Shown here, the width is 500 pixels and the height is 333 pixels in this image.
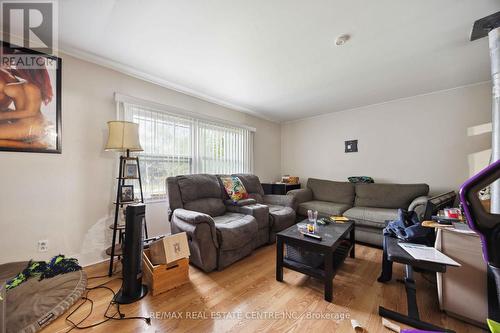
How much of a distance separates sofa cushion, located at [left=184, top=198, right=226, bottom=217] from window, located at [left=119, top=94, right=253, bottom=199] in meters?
0.55

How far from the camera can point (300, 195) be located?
3.57m

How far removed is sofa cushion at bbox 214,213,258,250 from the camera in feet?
6.74

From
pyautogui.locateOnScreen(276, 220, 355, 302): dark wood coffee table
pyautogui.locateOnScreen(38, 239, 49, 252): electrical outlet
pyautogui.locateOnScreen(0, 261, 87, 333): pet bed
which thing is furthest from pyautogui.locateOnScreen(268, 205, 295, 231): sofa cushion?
pyautogui.locateOnScreen(38, 239, 49, 252): electrical outlet

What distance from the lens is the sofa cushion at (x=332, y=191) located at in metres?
3.56

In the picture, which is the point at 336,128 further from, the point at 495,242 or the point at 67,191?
A: the point at 67,191

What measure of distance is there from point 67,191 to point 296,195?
3.08m

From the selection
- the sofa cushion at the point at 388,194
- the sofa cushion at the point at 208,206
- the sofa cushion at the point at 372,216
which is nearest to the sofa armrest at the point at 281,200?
the sofa cushion at the point at 372,216

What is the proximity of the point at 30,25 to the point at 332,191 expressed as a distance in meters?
4.40

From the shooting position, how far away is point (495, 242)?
611mm

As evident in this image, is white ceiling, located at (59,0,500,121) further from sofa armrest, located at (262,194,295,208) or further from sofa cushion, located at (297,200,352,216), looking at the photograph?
sofa cushion, located at (297,200,352,216)

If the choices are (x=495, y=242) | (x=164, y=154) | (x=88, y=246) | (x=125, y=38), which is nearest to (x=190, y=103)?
(x=164, y=154)

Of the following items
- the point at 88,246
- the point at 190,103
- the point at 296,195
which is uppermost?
the point at 190,103

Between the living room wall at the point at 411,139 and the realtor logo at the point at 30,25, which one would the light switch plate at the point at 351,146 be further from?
the realtor logo at the point at 30,25

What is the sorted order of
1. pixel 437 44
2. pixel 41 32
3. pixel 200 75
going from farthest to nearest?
1. pixel 200 75
2. pixel 437 44
3. pixel 41 32
